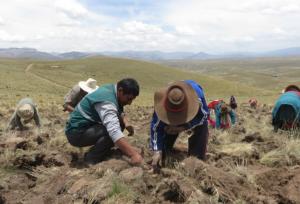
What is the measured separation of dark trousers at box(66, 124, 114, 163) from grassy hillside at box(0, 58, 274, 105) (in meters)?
38.2

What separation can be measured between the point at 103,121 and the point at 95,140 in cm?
60

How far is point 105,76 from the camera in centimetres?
7500

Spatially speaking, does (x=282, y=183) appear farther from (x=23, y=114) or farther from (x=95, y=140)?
(x=23, y=114)

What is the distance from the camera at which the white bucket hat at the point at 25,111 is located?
859cm

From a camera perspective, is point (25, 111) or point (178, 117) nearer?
point (178, 117)

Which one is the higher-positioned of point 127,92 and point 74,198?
point 127,92

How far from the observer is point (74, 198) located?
4.12 m

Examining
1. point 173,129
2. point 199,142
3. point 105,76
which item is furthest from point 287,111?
point 105,76

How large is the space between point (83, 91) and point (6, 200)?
12.3 ft

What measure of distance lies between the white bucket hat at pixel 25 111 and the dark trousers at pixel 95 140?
10.8ft

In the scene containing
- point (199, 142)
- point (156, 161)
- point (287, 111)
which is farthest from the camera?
point (287, 111)

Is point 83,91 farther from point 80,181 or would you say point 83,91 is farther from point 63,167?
point 80,181

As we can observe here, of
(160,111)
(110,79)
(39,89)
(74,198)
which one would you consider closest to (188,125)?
(160,111)

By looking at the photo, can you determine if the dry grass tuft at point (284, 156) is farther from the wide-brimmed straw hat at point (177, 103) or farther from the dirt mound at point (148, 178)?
→ the wide-brimmed straw hat at point (177, 103)
